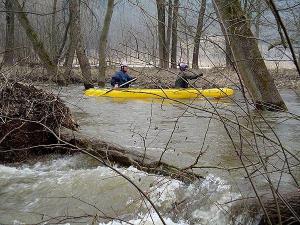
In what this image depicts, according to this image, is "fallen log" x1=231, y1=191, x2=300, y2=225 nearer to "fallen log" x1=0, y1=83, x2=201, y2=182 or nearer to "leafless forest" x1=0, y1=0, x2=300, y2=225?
"leafless forest" x1=0, y1=0, x2=300, y2=225

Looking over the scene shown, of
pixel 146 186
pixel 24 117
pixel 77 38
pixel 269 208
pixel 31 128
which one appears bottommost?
pixel 146 186

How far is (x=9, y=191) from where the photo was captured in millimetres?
5703

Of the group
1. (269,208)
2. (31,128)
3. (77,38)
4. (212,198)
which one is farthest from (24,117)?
Answer: (77,38)

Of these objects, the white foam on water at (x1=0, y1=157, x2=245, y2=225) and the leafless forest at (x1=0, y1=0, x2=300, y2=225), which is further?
the white foam on water at (x1=0, y1=157, x2=245, y2=225)

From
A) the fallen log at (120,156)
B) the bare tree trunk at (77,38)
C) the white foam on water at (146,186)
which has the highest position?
the bare tree trunk at (77,38)

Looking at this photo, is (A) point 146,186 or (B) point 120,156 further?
(B) point 120,156

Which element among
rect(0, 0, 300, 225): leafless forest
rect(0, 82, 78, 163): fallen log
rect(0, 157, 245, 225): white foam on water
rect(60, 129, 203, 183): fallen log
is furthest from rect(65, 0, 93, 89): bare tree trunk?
rect(0, 157, 245, 225): white foam on water

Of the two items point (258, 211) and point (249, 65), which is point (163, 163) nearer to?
point (258, 211)

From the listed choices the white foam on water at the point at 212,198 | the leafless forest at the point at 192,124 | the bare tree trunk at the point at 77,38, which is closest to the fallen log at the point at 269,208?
the leafless forest at the point at 192,124

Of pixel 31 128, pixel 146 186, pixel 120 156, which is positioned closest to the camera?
pixel 146 186

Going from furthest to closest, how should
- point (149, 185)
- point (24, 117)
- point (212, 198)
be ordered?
point (24, 117)
point (149, 185)
point (212, 198)

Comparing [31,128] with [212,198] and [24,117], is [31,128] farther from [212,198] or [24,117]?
[212,198]

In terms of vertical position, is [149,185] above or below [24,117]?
below

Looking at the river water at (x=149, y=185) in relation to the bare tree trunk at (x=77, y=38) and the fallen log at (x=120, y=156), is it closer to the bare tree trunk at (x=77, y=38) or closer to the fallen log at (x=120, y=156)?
the fallen log at (x=120, y=156)
